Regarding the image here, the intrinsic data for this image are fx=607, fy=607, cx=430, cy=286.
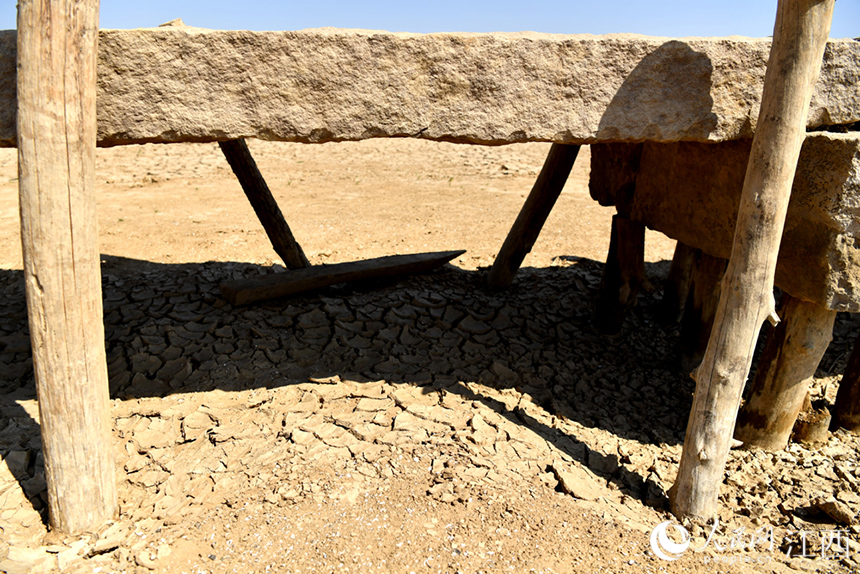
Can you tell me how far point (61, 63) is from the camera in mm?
1948

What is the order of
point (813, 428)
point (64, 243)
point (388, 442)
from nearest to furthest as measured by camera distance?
point (64, 243) < point (388, 442) < point (813, 428)

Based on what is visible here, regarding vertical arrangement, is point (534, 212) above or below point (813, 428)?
above

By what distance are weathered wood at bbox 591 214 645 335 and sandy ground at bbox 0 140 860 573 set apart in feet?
0.47

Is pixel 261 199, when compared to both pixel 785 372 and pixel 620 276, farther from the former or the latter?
pixel 785 372

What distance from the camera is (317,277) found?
417 centimetres

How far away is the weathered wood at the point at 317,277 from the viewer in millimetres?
3961

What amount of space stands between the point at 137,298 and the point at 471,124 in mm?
2740

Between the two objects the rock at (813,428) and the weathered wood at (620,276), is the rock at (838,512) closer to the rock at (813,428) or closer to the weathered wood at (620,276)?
the rock at (813,428)

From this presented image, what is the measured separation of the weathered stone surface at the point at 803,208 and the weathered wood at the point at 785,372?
20 centimetres

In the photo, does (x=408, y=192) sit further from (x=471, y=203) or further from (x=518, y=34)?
(x=518, y=34)

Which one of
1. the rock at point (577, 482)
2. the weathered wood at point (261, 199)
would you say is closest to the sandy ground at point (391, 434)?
the rock at point (577, 482)

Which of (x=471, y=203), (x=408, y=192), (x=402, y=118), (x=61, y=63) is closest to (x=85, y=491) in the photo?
(x=61, y=63)

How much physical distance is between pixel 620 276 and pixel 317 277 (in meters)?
2.08

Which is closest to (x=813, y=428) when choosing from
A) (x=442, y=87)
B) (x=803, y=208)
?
(x=803, y=208)
